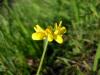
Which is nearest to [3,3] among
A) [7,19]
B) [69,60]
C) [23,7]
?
[7,19]

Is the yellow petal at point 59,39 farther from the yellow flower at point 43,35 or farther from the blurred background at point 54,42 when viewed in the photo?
the blurred background at point 54,42

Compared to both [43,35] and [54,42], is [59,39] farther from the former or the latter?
[54,42]

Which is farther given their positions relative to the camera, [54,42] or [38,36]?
[54,42]

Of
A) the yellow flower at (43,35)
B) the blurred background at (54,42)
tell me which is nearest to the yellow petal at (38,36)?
the yellow flower at (43,35)

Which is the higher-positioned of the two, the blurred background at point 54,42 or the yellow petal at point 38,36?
the yellow petal at point 38,36

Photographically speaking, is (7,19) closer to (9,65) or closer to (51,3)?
(51,3)

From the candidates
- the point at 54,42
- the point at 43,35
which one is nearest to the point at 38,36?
the point at 43,35

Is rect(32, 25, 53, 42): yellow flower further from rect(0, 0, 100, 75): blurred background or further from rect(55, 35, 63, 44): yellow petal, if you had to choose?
rect(0, 0, 100, 75): blurred background

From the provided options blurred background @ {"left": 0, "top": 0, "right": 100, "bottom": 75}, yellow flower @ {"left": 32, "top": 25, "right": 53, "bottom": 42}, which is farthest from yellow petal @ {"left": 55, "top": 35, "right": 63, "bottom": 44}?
blurred background @ {"left": 0, "top": 0, "right": 100, "bottom": 75}
